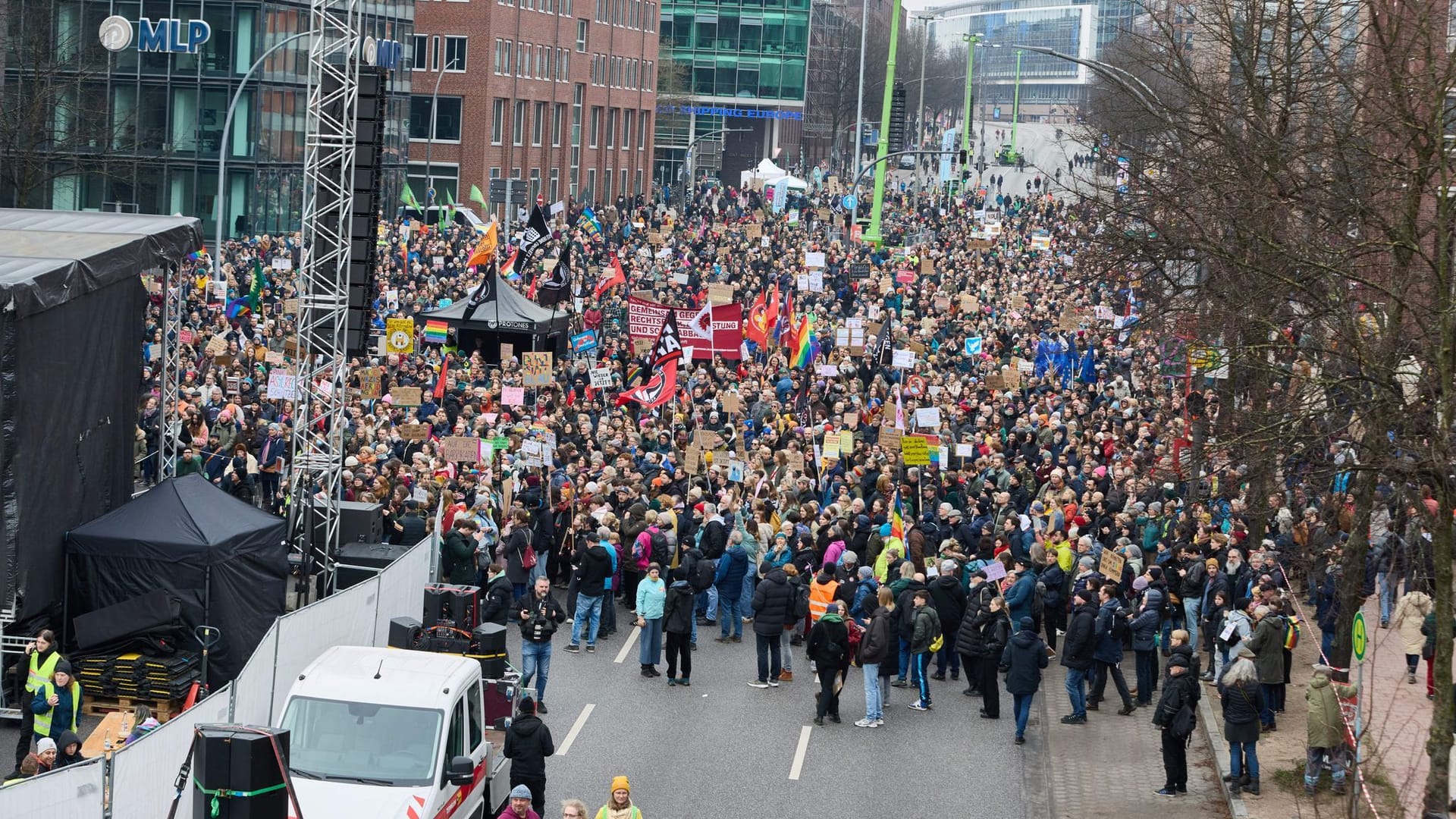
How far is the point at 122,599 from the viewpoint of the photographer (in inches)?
695

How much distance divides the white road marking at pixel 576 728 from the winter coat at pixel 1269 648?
631 cm

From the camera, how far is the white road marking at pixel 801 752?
54.4 ft

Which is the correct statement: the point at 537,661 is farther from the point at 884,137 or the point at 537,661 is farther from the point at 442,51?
the point at 442,51

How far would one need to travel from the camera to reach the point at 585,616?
20391 millimetres

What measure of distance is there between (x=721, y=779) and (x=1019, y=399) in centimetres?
1947

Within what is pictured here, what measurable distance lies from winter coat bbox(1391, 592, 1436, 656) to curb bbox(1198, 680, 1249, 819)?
205cm

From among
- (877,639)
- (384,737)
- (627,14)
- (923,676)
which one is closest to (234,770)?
(384,737)

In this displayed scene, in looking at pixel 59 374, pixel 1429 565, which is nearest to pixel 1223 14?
pixel 1429 565

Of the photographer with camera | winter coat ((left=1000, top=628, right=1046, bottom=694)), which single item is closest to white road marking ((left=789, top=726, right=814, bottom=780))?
winter coat ((left=1000, top=628, right=1046, bottom=694))

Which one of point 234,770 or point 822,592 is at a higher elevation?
point 234,770

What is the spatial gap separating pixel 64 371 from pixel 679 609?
6517mm

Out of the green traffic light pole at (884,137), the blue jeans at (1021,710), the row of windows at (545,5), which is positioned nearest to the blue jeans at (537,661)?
the blue jeans at (1021,710)

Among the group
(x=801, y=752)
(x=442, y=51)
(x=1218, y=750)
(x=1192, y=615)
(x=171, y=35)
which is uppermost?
(x=442, y=51)

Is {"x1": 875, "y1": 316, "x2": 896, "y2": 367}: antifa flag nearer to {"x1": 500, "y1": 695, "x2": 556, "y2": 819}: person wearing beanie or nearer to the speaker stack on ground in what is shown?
{"x1": 500, "y1": 695, "x2": 556, "y2": 819}: person wearing beanie
